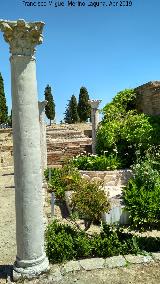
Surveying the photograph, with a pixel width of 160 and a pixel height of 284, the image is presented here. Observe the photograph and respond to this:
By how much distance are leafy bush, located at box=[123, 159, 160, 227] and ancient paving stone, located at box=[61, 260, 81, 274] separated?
2910mm

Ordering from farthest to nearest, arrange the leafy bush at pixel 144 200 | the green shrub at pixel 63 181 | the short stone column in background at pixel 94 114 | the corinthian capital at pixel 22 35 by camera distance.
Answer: the short stone column in background at pixel 94 114
the green shrub at pixel 63 181
the leafy bush at pixel 144 200
the corinthian capital at pixel 22 35

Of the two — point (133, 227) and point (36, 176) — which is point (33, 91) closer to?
point (36, 176)

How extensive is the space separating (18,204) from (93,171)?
846 centimetres

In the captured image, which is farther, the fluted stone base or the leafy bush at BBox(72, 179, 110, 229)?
the leafy bush at BBox(72, 179, 110, 229)

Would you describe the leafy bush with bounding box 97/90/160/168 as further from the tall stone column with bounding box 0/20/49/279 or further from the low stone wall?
the tall stone column with bounding box 0/20/49/279

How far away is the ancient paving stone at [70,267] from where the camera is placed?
5855 mm

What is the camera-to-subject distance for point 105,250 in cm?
632

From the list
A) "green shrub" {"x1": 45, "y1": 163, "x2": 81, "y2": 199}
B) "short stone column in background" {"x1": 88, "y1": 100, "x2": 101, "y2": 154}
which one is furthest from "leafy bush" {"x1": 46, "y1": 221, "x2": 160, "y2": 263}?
"short stone column in background" {"x1": 88, "y1": 100, "x2": 101, "y2": 154}

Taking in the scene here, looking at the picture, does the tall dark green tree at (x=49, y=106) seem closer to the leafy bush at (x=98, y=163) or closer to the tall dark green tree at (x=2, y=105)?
the tall dark green tree at (x=2, y=105)

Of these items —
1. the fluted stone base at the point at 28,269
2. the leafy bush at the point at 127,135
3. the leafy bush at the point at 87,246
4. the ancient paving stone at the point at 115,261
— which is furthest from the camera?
the leafy bush at the point at 127,135

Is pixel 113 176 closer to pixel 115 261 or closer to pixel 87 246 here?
pixel 87 246

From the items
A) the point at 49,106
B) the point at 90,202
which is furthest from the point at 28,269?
the point at 49,106

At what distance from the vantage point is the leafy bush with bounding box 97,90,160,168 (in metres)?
15.6

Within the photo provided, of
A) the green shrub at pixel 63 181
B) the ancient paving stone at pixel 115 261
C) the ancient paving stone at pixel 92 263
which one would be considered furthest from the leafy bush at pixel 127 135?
the ancient paving stone at pixel 92 263
